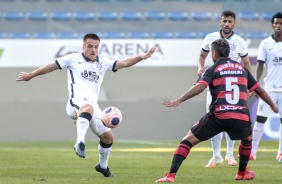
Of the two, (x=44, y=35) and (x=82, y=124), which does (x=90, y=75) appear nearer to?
(x=82, y=124)

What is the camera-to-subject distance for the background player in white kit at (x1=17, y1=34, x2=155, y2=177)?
10477 mm

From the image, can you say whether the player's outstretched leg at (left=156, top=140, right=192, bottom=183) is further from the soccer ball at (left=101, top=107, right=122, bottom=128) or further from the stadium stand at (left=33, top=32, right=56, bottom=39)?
the stadium stand at (left=33, top=32, right=56, bottom=39)

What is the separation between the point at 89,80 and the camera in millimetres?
10797

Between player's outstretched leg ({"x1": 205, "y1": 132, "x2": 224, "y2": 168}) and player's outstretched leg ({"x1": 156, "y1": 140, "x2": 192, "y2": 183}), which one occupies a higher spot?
player's outstretched leg ({"x1": 156, "y1": 140, "x2": 192, "y2": 183})

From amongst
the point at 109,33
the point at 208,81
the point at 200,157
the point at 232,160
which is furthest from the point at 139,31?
the point at 208,81

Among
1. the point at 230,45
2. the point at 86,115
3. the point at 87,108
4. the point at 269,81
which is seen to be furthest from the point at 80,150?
the point at 269,81

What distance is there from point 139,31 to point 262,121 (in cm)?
1056

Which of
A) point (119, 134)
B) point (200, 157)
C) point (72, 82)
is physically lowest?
point (119, 134)

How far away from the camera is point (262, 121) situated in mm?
13836

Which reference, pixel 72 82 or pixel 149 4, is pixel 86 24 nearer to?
pixel 149 4

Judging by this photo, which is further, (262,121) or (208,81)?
(262,121)

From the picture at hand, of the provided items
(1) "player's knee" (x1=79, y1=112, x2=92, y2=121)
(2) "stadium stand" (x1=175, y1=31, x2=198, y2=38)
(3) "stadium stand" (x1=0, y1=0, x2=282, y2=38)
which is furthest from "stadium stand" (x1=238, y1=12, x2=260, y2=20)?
(1) "player's knee" (x1=79, y1=112, x2=92, y2=121)

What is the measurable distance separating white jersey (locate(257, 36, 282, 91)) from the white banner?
9316 millimetres

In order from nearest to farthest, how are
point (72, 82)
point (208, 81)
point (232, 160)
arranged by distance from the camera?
point (208, 81)
point (72, 82)
point (232, 160)
